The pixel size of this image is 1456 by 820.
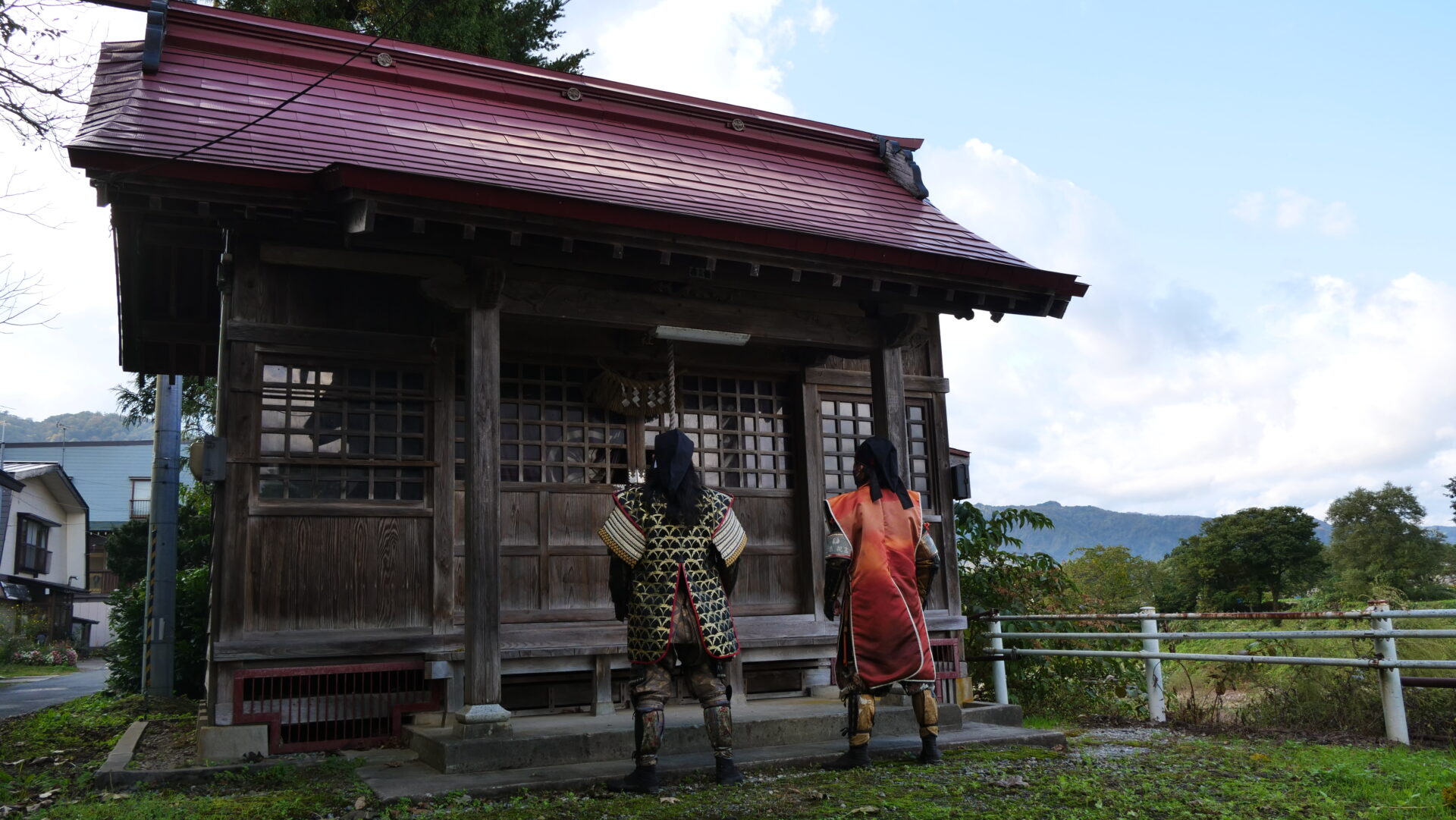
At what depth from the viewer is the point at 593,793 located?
5453 millimetres

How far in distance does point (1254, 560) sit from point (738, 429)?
134 feet

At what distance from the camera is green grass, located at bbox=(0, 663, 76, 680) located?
2272cm

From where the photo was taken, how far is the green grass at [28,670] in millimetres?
22717

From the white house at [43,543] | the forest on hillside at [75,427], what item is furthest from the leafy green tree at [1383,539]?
the forest on hillside at [75,427]

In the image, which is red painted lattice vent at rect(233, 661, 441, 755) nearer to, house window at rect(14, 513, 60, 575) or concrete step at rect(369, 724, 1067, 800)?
concrete step at rect(369, 724, 1067, 800)

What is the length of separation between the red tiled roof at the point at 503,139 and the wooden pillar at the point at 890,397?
37.9 inches

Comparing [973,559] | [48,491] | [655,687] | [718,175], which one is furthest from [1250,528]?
[48,491]

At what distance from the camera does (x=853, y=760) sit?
6121 millimetres

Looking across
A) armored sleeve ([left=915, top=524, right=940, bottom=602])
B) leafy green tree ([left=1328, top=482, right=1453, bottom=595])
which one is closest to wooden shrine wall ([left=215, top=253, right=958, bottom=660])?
armored sleeve ([left=915, top=524, right=940, bottom=602])

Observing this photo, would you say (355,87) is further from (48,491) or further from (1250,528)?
(1250,528)

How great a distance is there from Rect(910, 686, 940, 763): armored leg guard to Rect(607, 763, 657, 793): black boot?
170 centimetres

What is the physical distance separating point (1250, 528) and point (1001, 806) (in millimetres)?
43741

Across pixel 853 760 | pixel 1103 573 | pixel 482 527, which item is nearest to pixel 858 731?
pixel 853 760

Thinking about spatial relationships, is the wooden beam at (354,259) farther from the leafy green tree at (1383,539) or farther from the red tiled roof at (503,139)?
the leafy green tree at (1383,539)
